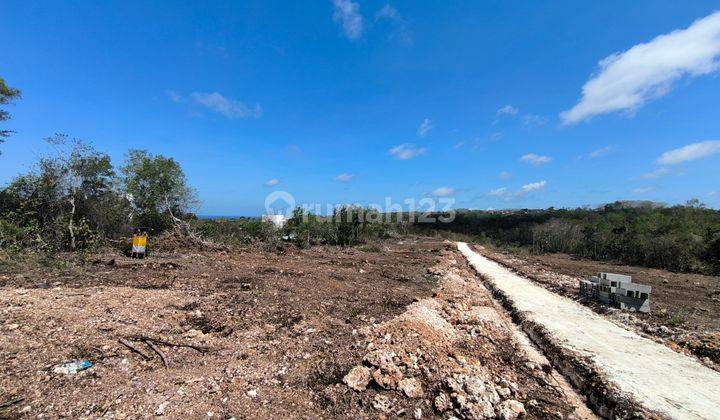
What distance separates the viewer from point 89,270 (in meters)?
8.57

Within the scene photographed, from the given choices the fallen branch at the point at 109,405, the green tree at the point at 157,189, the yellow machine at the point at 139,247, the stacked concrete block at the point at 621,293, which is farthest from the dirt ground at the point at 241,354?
the green tree at the point at 157,189

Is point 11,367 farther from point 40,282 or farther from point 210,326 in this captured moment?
point 40,282

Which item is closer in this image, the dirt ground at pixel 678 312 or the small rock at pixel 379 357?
the small rock at pixel 379 357

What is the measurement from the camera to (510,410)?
12.4ft

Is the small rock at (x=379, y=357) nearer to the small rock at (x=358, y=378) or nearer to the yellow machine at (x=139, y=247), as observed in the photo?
the small rock at (x=358, y=378)

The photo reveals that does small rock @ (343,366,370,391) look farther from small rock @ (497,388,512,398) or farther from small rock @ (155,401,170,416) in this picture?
small rock @ (155,401,170,416)

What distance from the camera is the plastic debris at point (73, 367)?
382cm

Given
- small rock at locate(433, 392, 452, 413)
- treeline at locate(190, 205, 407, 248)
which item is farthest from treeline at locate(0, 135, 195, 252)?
small rock at locate(433, 392, 452, 413)

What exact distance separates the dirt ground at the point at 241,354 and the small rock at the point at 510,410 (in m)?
0.01

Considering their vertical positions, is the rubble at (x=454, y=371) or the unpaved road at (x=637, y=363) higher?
the rubble at (x=454, y=371)

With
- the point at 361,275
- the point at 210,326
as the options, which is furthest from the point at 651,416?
the point at 361,275

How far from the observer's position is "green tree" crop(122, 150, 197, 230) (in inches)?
674

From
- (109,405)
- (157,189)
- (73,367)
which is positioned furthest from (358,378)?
(157,189)

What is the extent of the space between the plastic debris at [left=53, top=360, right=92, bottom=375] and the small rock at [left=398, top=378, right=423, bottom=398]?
3676 millimetres
